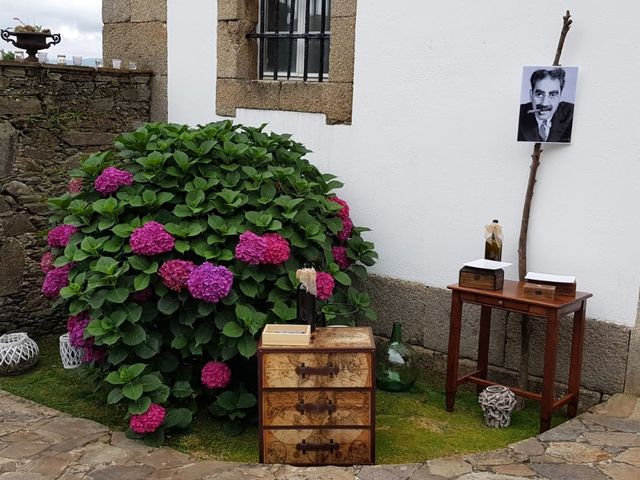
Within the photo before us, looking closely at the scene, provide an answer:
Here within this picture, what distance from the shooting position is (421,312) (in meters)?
4.55

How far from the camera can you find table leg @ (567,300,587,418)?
372cm

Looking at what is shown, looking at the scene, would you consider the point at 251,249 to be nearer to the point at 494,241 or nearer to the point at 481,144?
the point at 494,241

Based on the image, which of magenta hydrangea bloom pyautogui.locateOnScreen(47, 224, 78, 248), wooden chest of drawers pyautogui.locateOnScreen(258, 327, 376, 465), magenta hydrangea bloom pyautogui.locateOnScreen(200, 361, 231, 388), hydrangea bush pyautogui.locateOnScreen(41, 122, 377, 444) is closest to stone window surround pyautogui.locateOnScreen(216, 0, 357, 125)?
hydrangea bush pyautogui.locateOnScreen(41, 122, 377, 444)

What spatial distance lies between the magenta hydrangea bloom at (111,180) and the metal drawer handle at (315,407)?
152cm

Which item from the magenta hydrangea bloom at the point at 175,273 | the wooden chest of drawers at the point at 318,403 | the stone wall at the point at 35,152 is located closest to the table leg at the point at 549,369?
the wooden chest of drawers at the point at 318,403

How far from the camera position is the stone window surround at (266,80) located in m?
4.73

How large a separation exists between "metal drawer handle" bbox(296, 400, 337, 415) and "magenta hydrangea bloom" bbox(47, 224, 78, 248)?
1.59 metres

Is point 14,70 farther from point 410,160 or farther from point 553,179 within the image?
point 553,179

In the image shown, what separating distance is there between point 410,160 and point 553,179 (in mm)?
898

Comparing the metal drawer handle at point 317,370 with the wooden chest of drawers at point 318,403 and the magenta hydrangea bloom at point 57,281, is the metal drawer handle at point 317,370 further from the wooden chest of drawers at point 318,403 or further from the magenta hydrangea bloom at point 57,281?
the magenta hydrangea bloom at point 57,281

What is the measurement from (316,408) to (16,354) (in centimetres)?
228

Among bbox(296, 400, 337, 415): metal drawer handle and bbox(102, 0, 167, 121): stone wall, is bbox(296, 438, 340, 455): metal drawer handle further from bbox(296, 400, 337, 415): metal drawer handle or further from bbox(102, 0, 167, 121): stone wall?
bbox(102, 0, 167, 121): stone wall

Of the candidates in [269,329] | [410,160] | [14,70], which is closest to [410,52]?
[410,160]

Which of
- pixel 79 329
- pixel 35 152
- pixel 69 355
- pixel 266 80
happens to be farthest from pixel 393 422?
pixel 35 152
